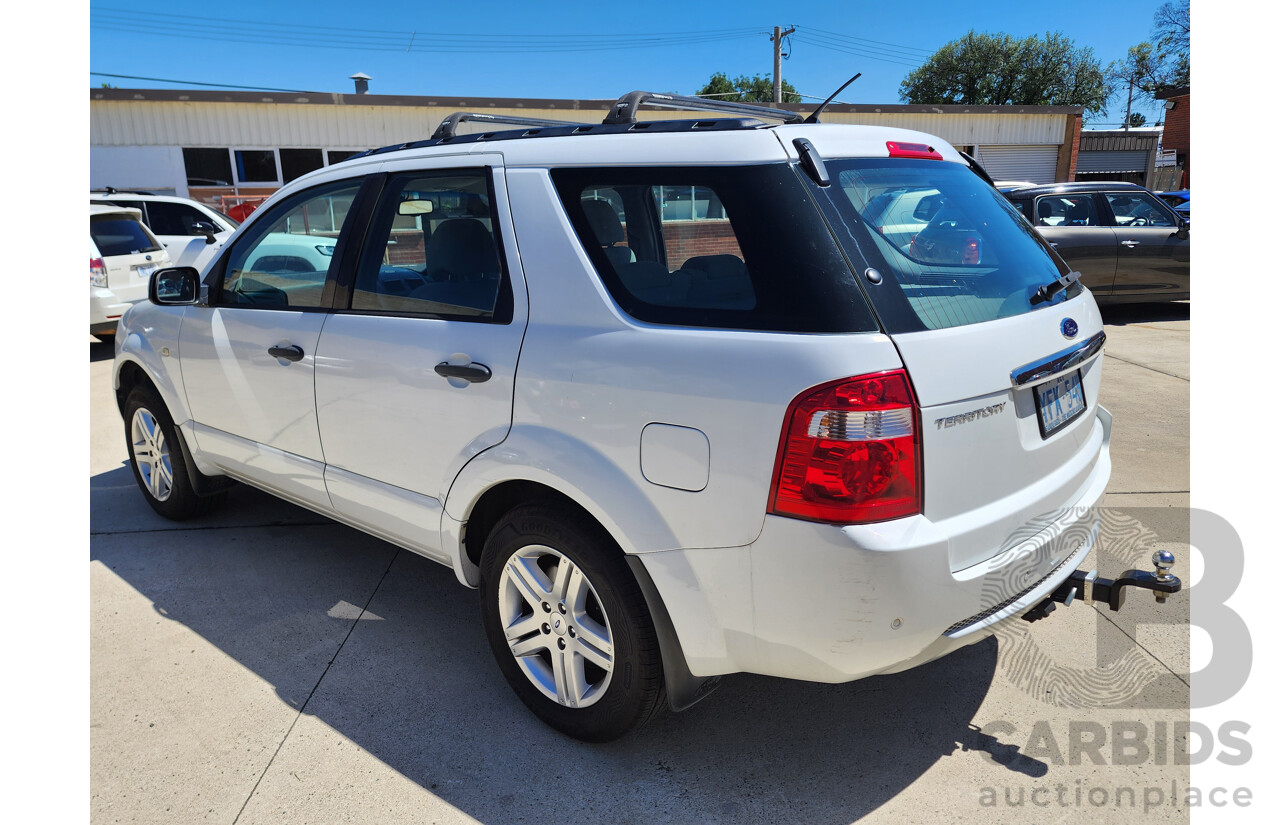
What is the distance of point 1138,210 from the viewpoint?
1017cm

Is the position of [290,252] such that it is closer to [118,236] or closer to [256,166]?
[118,236]

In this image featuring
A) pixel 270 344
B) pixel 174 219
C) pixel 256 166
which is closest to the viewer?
pixel 270 344

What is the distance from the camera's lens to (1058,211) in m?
10.2

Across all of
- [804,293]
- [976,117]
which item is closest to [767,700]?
[804,293]

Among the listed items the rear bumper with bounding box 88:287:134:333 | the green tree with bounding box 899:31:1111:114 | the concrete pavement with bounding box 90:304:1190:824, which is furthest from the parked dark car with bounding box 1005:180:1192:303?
the green tree with bounding box 899:31:1111:114

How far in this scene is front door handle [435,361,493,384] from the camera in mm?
2555

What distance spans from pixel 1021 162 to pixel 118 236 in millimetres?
24975

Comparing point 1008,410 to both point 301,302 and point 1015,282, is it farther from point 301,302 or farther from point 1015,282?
point 301,302

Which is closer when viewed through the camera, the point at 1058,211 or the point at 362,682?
the point at 362,682

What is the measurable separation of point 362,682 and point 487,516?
0.85 meters

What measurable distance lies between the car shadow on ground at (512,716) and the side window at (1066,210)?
28.3 feet

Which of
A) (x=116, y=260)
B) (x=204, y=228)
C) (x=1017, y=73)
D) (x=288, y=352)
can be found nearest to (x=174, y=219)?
(x=204, y=228)

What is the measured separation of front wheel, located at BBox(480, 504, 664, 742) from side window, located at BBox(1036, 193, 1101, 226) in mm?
9591

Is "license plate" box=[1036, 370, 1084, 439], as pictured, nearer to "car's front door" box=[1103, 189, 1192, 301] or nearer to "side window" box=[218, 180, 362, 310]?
"side window" box=[218, 180, 362, 310]
